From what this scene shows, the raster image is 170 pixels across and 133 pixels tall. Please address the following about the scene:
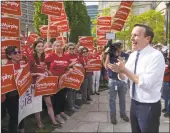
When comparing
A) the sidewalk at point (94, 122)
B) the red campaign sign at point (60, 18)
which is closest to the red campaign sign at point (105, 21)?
the red campaign sign at point (60, 18)

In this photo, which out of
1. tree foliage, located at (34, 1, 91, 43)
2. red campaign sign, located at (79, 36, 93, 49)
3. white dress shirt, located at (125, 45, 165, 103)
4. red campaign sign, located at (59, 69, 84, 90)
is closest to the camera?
white dress shirt, located at (125, 45, 165, 103)

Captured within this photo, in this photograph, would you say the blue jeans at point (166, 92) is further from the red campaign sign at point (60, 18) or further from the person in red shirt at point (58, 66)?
the red campaign sign at point (60, 18)

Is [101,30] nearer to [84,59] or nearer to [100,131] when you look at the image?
[84,59]

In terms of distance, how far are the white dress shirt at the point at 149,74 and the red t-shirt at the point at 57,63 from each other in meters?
2.71

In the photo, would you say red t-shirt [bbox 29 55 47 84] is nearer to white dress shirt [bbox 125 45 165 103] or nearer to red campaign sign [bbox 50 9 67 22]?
white dress shirt [bbox 125 45 165 103]

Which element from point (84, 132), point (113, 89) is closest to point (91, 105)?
point (113, 89)

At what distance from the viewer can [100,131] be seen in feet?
17.0

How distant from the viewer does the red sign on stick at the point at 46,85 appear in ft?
16.0

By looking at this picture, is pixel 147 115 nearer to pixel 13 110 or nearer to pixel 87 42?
pixel 13 110

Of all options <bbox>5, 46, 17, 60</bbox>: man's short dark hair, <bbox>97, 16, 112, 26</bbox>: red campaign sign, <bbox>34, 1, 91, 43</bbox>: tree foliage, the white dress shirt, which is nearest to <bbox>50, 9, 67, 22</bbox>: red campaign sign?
<bbox>97, 16, 112, 26</bbox>: red campaign sign

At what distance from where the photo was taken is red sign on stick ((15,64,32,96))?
409cm

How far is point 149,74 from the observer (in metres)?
2.79

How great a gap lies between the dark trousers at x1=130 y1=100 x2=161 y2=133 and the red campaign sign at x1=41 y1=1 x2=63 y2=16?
15.3ft

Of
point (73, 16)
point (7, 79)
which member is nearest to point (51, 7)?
point (7, 79)
